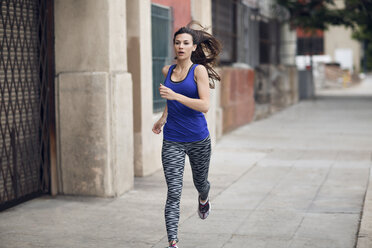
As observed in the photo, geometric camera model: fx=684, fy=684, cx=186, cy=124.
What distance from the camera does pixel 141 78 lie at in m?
8.97

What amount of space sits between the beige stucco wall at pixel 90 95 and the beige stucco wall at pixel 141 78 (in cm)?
113

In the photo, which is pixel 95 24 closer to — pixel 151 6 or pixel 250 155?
pixel 151 6

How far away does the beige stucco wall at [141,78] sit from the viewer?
8875mm

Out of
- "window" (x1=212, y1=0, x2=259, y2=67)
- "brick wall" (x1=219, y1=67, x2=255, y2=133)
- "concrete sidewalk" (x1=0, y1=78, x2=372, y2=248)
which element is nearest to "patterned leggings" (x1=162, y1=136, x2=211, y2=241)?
"concrete sidewalk" (x1=0, y1=78, x2=372, y2=248)

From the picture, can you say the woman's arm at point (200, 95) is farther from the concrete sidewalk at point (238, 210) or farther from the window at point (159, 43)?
the window at point (159, 43)

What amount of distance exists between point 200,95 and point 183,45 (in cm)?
43

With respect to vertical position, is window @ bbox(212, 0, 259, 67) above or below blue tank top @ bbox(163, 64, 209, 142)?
above

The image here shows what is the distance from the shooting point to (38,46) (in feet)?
25.2

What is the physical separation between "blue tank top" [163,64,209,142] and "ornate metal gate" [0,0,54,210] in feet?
8.12

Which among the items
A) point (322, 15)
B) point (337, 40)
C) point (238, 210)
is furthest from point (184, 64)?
point (337, 40)

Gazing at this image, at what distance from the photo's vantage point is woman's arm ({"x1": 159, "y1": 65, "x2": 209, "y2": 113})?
4.95 meters

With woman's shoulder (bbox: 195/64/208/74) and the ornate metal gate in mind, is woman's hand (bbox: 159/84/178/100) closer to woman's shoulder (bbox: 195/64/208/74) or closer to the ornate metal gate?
woman's shoulder (bbox: 195/64/208/74)

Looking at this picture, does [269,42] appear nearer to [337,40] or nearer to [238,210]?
[238,210]

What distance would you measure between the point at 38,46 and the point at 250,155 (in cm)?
476
